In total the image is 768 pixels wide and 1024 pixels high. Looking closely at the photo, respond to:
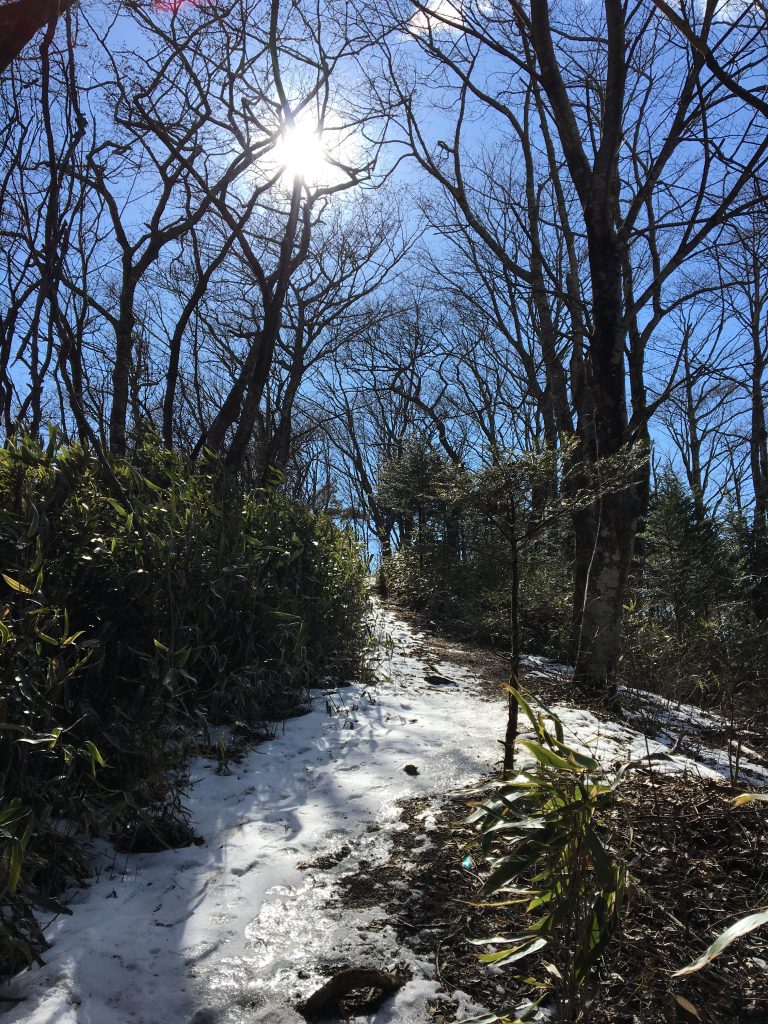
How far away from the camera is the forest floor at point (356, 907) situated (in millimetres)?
1657

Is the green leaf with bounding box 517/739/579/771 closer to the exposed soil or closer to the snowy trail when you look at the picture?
the exposed soil

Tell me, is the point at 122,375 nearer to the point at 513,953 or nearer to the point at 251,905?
the point at 251,905

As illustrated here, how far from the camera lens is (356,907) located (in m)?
2.17

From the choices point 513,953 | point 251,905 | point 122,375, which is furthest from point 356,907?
point 122,375

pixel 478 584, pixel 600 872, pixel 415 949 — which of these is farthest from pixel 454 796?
pixel 478 584

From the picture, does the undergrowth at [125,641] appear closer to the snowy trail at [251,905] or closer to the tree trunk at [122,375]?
the snowy trail at [251,905]

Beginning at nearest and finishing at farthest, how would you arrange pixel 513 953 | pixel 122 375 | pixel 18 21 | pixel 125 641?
pixel 513 953 → pixel 18 21 → pixel 125 641 → pixel 122 375

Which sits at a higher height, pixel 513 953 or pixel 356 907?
pixel 513 953

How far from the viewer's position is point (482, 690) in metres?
5.39

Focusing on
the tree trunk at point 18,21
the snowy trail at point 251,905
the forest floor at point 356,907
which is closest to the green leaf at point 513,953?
the forest floor at point 356,907

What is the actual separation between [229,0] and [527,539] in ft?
26.9

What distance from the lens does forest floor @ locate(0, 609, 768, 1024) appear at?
1.66m

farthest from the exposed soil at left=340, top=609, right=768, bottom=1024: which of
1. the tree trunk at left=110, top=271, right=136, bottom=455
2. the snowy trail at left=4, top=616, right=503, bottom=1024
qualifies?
the tree trunk at left=110, top=271, right=136, bottom=455

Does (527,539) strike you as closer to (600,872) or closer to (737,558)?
(600,872)
